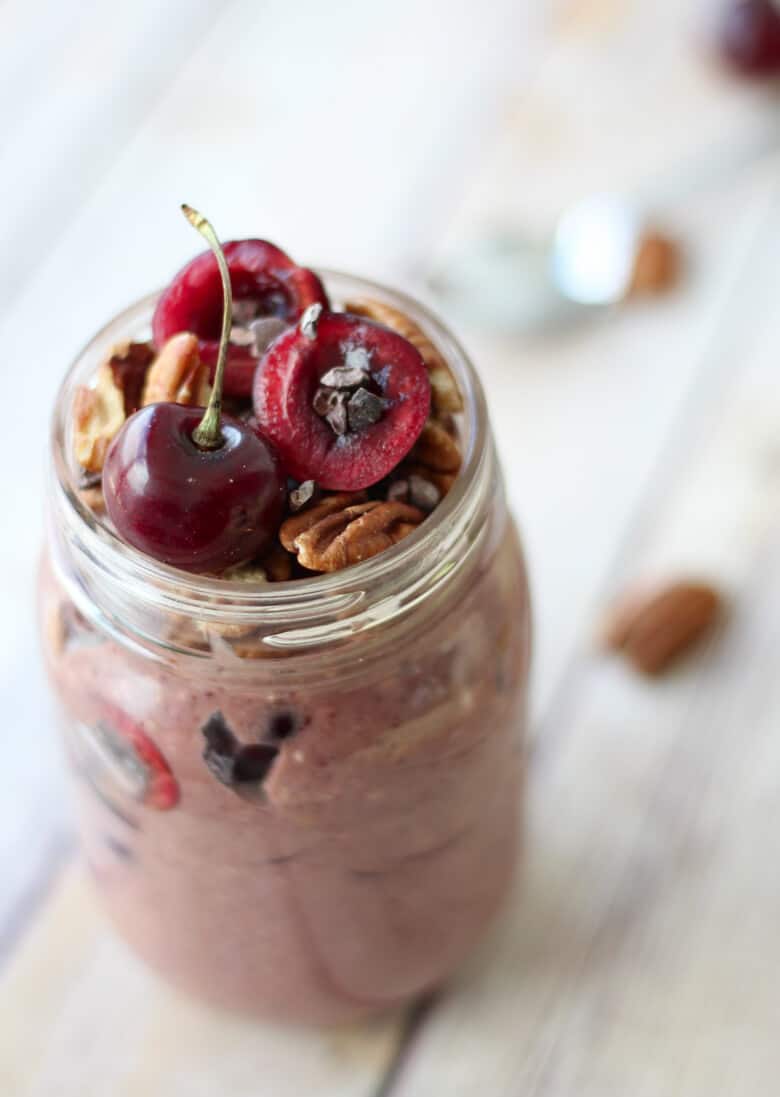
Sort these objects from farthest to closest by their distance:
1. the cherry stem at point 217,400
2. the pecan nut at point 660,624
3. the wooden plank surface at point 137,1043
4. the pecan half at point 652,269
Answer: the pecan half at point 652,269 → the pecan nut at point 660,624 → the wooden plank surface at point 137,1043 → the cherry stem at point 217,400

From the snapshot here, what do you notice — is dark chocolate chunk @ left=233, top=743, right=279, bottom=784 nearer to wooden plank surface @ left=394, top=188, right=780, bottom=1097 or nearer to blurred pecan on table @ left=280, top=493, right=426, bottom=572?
blurred pecan on table @ left=280, top=493, right=426, bottom=572

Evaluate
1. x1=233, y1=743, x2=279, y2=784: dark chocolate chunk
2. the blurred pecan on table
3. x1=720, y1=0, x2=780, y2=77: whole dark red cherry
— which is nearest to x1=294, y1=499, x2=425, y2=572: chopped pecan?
the blurred pecan on table

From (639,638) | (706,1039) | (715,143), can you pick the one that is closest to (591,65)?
(715,143)

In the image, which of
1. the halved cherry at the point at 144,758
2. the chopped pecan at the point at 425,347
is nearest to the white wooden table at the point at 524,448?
the halved cherry at the point at 144,758

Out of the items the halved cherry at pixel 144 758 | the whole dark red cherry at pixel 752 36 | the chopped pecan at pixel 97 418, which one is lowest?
the halved cherry at pixel 144 758

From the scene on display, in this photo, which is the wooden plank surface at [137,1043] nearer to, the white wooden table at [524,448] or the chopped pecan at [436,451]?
the white wooden table at [524,448]

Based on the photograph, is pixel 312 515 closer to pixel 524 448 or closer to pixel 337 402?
pixel 337 402

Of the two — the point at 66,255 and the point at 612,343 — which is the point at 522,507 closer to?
the point at 612,343

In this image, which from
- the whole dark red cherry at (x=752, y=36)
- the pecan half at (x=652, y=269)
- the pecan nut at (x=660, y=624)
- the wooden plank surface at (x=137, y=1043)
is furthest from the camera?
the whole dark red cherry at (x=752, y=36)
